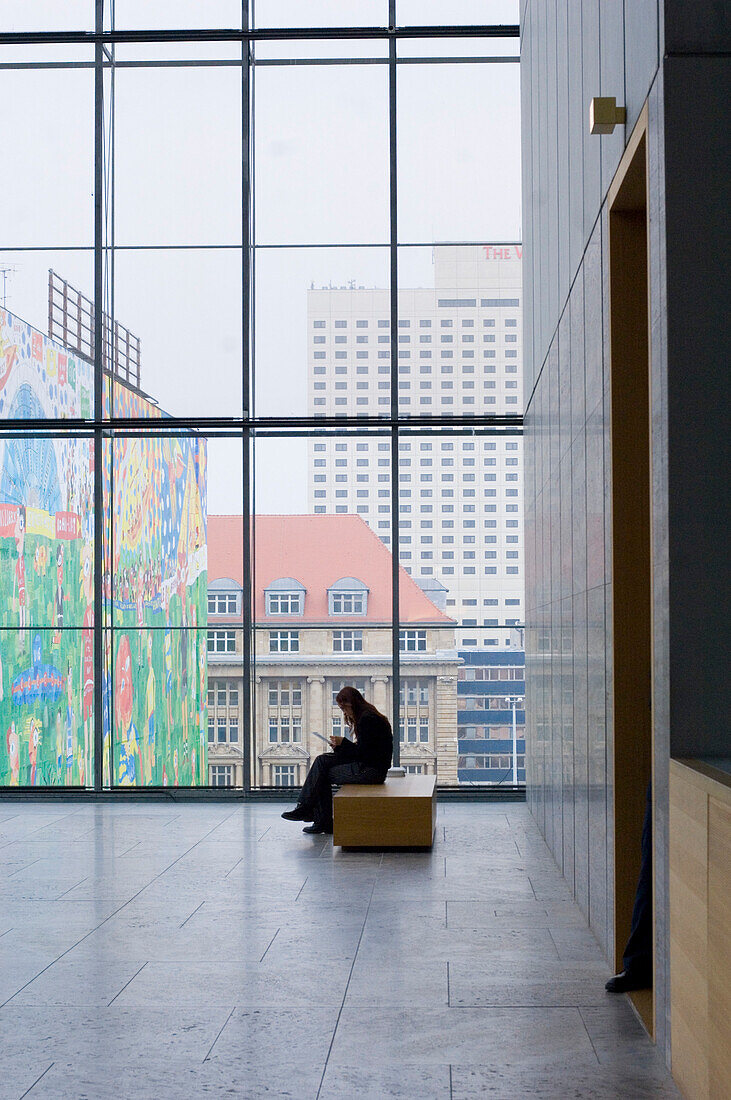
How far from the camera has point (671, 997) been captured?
3.87m

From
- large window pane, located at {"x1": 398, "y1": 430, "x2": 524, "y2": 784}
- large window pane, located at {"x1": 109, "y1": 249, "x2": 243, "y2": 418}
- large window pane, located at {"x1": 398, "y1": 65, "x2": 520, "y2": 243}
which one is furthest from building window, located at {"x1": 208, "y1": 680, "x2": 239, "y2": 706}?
large window pane, located at {"x1": 398, "y1": 65, "x2": 520, "y2": 243}

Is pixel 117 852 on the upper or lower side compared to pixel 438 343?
lower

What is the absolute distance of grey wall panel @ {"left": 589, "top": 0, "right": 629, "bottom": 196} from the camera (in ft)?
15.6

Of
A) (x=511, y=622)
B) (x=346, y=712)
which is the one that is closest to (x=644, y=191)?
(x=346, y=712)

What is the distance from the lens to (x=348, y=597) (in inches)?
431

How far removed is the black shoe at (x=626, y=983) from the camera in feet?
15.6

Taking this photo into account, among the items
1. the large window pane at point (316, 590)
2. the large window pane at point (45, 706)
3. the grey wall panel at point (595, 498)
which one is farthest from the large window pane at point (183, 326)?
the grey wall panel at point (595, 498)

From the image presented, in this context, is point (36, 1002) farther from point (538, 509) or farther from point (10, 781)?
point (10, 781)

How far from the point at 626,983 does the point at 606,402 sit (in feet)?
7.87

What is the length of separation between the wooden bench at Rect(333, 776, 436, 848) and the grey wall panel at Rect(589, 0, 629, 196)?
4.30m

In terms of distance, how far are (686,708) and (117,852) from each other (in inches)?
204

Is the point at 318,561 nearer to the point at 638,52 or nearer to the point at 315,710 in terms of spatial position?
the point at 315,710

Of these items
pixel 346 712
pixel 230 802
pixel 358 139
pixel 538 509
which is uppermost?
pixel 358 139

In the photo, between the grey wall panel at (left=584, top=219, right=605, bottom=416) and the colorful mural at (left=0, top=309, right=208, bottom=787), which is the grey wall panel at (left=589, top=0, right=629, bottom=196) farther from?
the colorful mural at (left=0, top=309, right=208, bottom=787)
